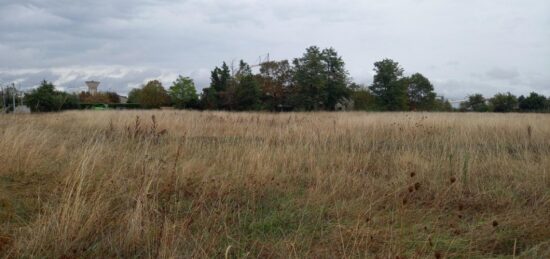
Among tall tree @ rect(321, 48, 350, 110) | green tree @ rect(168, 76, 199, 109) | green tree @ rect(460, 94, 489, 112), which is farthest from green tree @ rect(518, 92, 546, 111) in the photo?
green tree @ rect(168, 76, 199, 109)

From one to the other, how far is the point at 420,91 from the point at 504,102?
12.4 m

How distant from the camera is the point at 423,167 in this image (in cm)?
551

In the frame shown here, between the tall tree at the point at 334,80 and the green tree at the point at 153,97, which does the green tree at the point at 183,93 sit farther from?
the tall tree at the point at 334,80

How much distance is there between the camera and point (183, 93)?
196 feet

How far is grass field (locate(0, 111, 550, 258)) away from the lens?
3.05 meters

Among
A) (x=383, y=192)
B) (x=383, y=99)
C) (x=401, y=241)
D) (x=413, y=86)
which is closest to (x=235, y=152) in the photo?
(x=383, y=192)

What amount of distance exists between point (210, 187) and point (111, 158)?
1.93 meters

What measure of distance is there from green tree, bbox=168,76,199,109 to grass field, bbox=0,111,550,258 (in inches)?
2009

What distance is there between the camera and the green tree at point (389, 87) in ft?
169

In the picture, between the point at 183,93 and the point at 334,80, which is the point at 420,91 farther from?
the point at 183,93

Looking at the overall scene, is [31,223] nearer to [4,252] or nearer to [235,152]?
[4,252]

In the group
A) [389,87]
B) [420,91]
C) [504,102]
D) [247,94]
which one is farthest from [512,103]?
[247,94]

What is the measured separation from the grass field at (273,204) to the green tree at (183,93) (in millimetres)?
51024

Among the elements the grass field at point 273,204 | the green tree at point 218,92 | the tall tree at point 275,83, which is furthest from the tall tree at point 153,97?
the grass field at point 273,204
